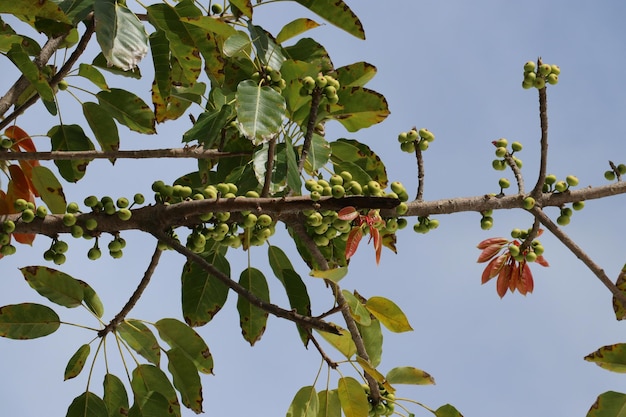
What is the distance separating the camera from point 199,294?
2.87 meters

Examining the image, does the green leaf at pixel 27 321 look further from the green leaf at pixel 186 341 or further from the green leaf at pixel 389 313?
the green leaf at pixel 389 313

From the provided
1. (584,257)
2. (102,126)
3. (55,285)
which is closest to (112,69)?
(102,126)

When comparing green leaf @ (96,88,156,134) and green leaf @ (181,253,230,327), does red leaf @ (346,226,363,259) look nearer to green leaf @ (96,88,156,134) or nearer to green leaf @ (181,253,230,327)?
green leaf @ (181,253,230,327)

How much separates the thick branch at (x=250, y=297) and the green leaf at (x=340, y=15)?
957 mm

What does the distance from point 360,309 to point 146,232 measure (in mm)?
718

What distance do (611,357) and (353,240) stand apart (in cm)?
93

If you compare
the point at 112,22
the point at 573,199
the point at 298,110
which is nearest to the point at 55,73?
the point at 112,22

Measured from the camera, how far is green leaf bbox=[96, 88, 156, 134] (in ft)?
10.2

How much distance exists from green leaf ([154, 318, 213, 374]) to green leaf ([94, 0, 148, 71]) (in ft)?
3.05

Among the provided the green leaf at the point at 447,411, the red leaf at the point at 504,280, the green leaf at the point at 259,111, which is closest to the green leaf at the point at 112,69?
the green leaf at the point at 259,111

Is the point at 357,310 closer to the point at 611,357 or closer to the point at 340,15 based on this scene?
the point at 611,357

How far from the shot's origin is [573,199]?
270cm

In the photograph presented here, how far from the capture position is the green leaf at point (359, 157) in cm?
303

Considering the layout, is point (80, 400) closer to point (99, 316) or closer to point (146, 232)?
point (99, 316)
